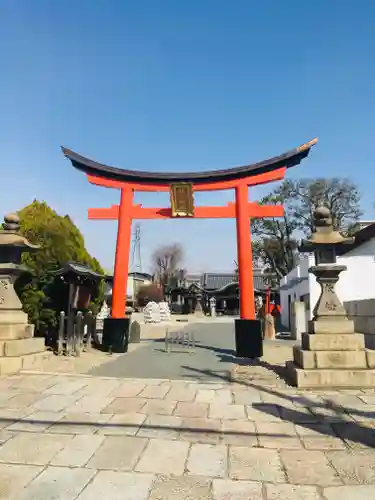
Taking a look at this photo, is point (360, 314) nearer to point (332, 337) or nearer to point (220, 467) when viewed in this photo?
point (332, 337)

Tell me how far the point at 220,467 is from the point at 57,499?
1.38 metres

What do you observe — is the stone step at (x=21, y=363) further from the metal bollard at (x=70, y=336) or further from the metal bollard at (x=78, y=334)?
the metal bollard at (x=78, y=334)

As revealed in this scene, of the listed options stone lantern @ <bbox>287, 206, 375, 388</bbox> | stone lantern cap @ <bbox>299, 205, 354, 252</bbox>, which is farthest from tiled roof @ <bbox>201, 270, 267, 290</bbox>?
stone lantern @ <bbox>287, 206, 375, 388</bbox>

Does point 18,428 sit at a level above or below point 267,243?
below

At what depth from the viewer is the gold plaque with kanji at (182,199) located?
11086 millimetres

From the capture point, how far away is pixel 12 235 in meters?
7.97

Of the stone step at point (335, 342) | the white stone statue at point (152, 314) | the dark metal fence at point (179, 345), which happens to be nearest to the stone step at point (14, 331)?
the dark metal fence at point (179, 345)

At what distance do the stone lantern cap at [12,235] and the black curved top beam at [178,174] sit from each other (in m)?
3.67

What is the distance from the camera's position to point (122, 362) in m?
9.11

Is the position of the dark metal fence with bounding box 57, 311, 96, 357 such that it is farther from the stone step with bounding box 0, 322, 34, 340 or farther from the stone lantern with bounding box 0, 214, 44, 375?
the stone step with bounding box 0, 322, 34, 340

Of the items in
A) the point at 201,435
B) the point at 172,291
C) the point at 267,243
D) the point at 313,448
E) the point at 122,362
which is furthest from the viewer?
the point at 172,291

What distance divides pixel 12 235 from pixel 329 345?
7.09 meters

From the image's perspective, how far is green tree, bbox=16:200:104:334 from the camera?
401 inches

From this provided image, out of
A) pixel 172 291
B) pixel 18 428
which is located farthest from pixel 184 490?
pixel 172 291
